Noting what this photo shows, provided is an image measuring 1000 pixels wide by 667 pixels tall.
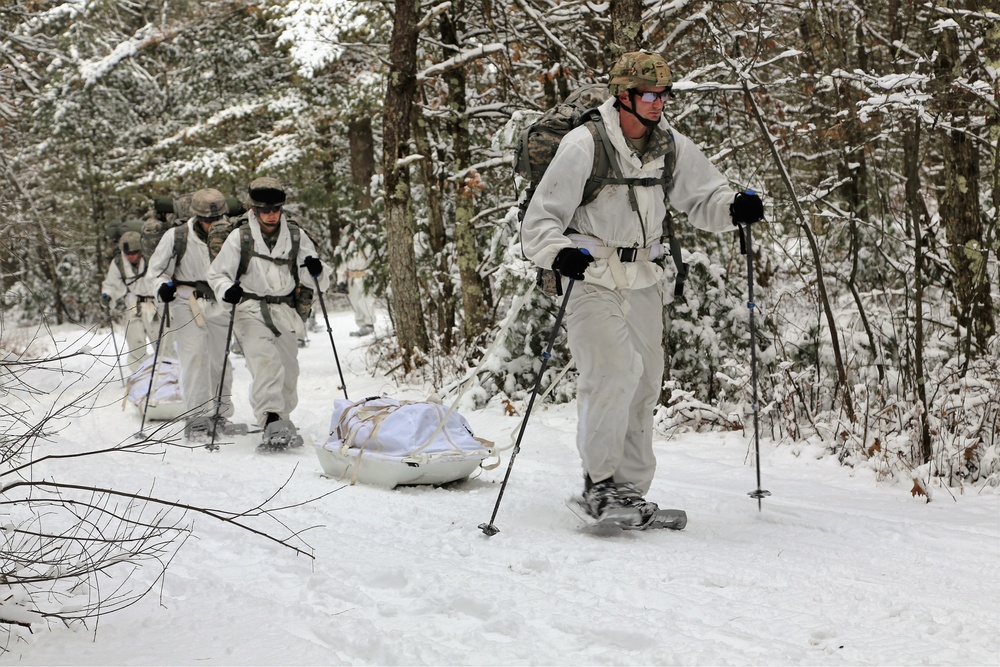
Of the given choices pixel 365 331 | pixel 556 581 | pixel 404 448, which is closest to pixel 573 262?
pixel 556 581

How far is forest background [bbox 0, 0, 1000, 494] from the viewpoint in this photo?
659cm

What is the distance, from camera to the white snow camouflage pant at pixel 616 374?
506 cm

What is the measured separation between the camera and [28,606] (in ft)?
10.3

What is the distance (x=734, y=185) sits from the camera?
28.6ft

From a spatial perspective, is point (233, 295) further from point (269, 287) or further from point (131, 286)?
point (131, 286)

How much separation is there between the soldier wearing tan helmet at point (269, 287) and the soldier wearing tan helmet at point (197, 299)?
0.94 meters

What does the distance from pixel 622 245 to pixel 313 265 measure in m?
4.33

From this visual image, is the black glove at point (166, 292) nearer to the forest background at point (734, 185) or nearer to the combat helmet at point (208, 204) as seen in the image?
the combat helmet at point (208, 204)

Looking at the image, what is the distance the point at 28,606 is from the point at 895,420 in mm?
6006

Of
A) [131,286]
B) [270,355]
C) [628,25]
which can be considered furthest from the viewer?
[131,286]

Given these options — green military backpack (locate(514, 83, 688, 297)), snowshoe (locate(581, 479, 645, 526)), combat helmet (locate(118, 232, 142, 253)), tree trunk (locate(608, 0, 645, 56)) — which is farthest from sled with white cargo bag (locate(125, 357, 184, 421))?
snowshoe (locate(581, 479, 645, 526))

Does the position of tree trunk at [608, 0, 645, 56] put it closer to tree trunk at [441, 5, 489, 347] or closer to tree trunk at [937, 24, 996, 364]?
tree trunk at [937, 24, 996, 364]

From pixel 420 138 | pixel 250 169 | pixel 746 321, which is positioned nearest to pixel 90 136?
pixel 250 169

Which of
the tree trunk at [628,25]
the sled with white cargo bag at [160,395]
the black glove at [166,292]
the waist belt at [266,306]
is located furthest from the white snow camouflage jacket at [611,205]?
the sled with white cargo bag at [160,395]
